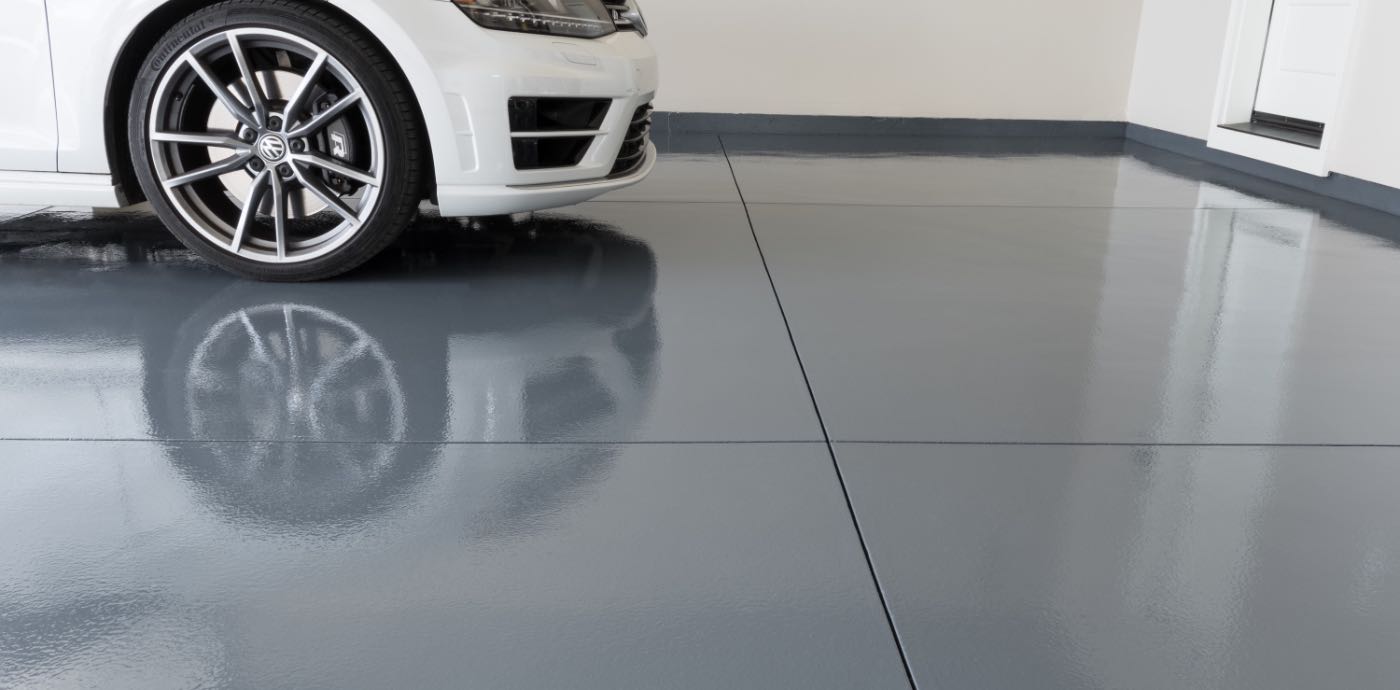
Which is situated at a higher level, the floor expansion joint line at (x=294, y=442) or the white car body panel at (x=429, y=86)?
the white car body panel at (x=429, y=86)

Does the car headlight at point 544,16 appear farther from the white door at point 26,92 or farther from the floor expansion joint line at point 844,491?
the white door at point 26,92

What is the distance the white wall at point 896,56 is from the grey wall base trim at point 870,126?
7cm

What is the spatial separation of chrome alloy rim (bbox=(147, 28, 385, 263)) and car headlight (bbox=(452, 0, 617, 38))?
388 mm

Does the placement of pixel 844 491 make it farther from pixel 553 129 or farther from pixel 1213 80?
pixel 1213 80

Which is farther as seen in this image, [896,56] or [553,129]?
[896,56]

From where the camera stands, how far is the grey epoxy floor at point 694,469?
1490 mm

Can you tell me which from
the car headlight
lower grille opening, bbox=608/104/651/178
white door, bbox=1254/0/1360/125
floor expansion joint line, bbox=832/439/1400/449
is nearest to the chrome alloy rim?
the car headlight

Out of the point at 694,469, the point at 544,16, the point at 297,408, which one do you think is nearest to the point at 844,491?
the point at 694,469

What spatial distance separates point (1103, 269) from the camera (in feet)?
12.1

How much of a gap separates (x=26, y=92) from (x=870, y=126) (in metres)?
5.43

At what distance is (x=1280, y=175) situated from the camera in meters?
5.87

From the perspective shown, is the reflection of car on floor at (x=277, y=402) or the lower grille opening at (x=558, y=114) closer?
the reflection of car on floor at (x=277, y=402)

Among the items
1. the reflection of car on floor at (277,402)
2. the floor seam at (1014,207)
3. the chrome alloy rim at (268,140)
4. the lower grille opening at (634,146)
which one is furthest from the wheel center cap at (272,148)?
the floor seam at (1014,207)

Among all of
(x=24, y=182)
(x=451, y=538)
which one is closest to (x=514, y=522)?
(x=451, y=538)
